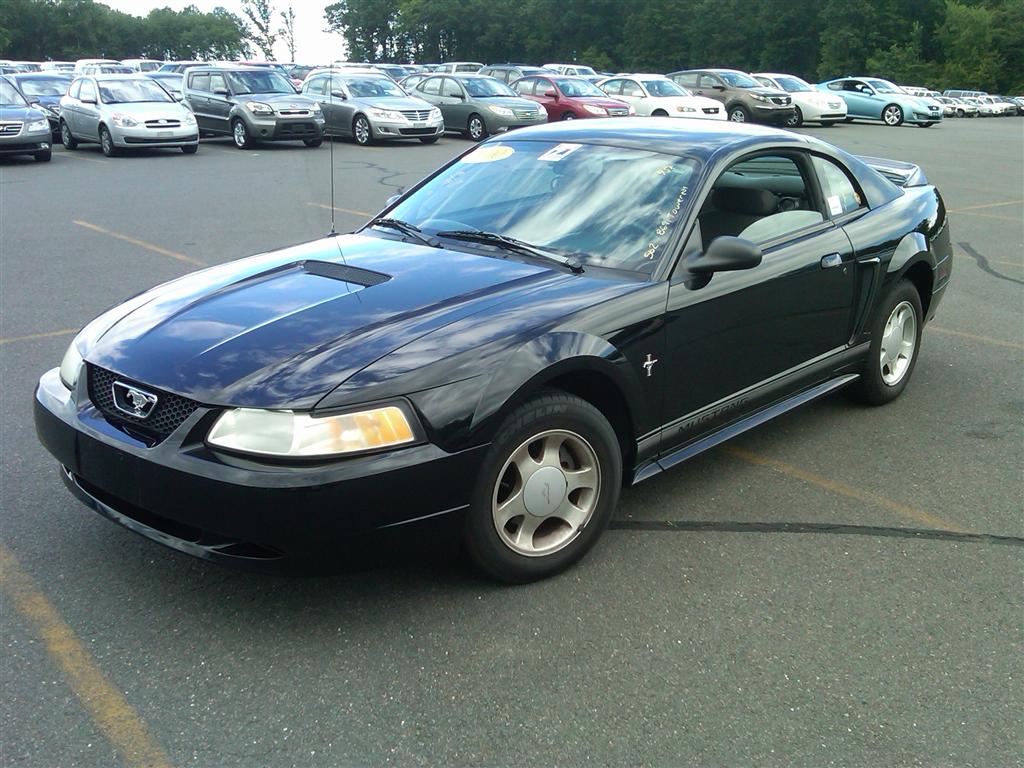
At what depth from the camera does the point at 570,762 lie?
2527mm

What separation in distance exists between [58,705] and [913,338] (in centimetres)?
455

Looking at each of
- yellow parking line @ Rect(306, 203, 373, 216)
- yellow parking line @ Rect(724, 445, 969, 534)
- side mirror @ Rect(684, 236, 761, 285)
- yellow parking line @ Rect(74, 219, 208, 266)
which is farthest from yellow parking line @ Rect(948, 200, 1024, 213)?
side mirror @ Rect(684, 236, 761, 285)

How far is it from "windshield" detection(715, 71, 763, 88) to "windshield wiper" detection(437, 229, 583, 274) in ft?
86.5

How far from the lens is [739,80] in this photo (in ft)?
94.8

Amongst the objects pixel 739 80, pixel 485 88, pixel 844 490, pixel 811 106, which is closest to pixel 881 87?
pixel 811 106

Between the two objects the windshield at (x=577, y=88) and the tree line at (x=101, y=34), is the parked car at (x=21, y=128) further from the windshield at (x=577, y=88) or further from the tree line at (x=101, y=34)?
the tree line at (x=101, y=34)

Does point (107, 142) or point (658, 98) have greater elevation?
point (658, 98)

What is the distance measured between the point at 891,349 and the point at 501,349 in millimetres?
2895

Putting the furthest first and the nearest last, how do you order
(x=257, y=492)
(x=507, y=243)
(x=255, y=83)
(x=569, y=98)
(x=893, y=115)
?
1. (x=893, y=115)
2. (x=569, y=98)
3. (x=255, y=83)
4. (x=507, y=243)
5. (x=257, y=492)

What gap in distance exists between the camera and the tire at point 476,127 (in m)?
22.5

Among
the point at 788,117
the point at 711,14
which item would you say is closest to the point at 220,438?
the point at 788,117

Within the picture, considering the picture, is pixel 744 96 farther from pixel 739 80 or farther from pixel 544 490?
pixel 544 490

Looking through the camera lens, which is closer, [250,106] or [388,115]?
[250,106]

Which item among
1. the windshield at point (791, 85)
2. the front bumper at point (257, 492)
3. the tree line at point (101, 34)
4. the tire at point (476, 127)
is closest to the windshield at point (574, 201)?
the front bumper at point (257, 492)
